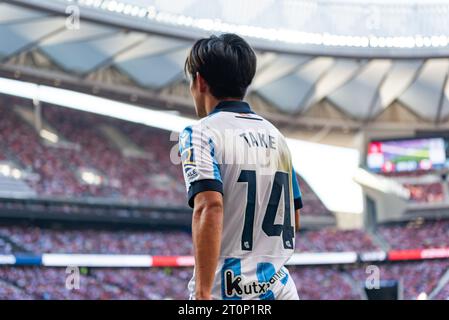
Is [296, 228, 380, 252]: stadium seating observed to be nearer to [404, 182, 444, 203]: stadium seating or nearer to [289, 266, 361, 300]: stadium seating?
[289, 266, 361, 300]: stadium seating

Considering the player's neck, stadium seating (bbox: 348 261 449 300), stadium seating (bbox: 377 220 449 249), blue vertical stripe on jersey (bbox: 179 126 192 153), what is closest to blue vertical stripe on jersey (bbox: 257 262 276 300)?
blue vertical stripe on jersey (bbox: 179 126 192 153)

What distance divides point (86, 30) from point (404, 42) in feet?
43.2

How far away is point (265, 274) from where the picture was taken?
8.46ft

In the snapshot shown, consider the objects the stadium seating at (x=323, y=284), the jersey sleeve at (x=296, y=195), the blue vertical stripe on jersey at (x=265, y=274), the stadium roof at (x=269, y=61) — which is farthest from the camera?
the stadium seating at (x=323, y=284)

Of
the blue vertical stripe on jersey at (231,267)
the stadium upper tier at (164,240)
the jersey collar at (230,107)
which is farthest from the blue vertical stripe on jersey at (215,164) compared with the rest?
the stadium upper tier at (164,240)

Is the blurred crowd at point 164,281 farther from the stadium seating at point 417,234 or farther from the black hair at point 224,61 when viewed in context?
the black hair at point 224,61

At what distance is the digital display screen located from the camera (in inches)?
1314

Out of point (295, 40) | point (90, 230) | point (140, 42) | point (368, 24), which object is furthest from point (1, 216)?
point (368, 24)

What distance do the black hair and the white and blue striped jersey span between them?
0.39ft

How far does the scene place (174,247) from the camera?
29953 mm

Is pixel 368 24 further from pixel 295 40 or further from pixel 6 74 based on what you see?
pixel 6 74

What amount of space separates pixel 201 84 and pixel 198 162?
337mm

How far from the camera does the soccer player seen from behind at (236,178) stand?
8.28ft

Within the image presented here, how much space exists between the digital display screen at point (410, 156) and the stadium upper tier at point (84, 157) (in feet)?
14.1
